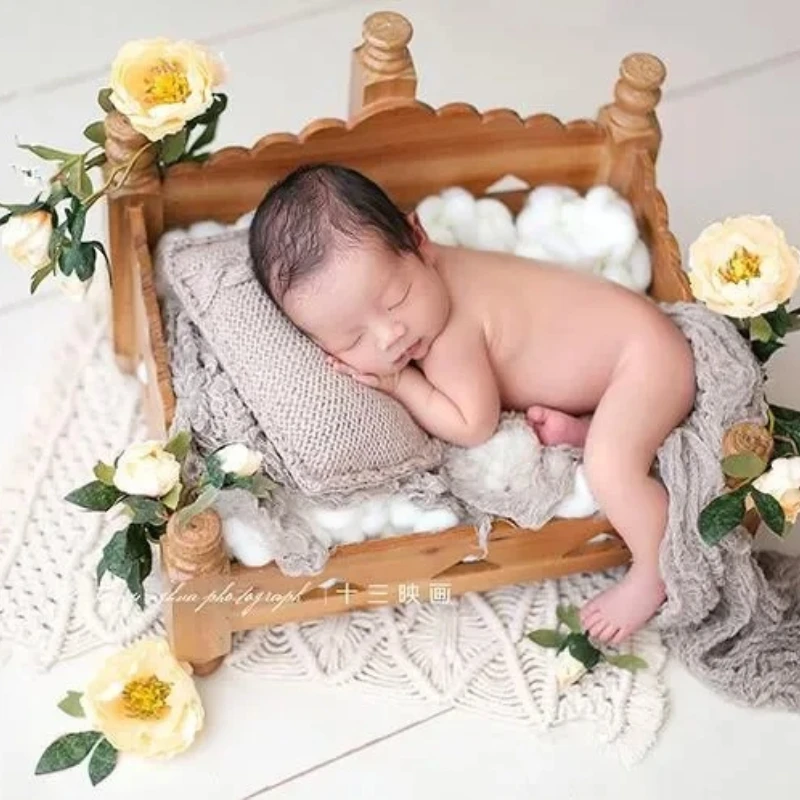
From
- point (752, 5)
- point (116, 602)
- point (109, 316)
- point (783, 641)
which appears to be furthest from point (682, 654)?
point (752, 5)

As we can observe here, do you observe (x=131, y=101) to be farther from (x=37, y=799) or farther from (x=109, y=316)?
(x=37, y=799)

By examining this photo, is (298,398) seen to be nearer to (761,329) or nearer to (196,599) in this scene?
(196,599)

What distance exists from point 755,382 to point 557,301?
0.64ft

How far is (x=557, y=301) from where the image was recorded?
1.43m

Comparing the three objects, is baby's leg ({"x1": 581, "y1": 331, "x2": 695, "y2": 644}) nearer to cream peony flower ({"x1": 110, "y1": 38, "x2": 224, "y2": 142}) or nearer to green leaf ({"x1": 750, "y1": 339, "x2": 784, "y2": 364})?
green leaf ({"x1": 750, "y1": 339, "x2": 784, "y2": 364})

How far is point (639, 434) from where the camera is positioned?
55.0 inches

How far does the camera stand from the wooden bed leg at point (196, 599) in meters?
1.27

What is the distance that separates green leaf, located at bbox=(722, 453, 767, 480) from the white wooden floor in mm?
296

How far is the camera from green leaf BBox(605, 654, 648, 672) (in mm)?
1490

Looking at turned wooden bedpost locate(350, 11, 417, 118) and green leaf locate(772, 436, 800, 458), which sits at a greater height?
turned wooden bedpost locate(350, 11, 417, 118)

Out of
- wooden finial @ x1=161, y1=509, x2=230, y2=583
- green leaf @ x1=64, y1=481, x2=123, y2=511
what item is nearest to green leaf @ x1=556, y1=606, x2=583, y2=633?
wooden finial @ x1=161, y1=509, x2=230, y2=583

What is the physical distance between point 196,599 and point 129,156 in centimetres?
41

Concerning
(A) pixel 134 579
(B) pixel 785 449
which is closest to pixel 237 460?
(A) pixel 134 579

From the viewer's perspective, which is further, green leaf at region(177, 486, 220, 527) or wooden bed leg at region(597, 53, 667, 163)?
wooden bed leg at region(597, 53, 667, 163)
